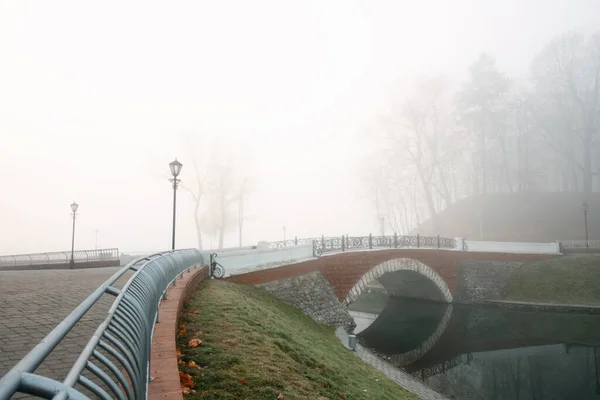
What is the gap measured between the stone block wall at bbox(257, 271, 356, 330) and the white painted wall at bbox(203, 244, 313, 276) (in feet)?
2.91

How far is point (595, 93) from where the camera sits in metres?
40.9

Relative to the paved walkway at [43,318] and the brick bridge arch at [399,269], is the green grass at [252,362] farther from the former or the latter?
the brick bridge arch at [399,269]

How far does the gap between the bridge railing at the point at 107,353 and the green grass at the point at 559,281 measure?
25.9 m

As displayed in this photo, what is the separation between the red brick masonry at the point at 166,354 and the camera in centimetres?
388

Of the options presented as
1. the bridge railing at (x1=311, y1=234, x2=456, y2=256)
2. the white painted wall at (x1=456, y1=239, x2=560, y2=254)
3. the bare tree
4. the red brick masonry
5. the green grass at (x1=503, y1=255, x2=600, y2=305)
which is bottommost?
the green grass at (x1=503, y1=255, x2=600, y2=305)

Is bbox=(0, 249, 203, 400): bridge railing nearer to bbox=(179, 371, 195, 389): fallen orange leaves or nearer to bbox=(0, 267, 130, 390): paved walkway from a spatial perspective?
bbox=(0, 267, 130, 390): paved walkway

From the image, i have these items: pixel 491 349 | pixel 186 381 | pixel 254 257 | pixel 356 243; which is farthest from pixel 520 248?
pixel 186 381

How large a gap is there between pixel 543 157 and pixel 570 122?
9.16 m

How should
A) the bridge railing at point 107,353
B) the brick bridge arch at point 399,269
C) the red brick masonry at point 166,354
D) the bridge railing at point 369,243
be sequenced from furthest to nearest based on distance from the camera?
1. the bridge railing at point 369,243
2. the brick bridge arch at point 399,269
3. the red brick masonry at point 166,354
4. the bridge railing at point 107,353

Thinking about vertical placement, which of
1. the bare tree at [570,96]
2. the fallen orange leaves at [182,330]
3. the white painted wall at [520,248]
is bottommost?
the fallen orange leaves at [182,330]

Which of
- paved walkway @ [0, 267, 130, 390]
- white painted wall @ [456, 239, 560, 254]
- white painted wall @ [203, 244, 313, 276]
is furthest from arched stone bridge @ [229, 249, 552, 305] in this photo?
paved walkway @ [0, 267, 130, 390]

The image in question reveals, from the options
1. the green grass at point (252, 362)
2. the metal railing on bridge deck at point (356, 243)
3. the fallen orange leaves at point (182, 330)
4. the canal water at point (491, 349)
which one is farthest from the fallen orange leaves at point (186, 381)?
the metal railing on bridge deck at point (356, 243)

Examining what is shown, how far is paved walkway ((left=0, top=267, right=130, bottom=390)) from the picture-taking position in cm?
423

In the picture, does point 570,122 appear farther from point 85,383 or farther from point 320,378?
point 85,383
